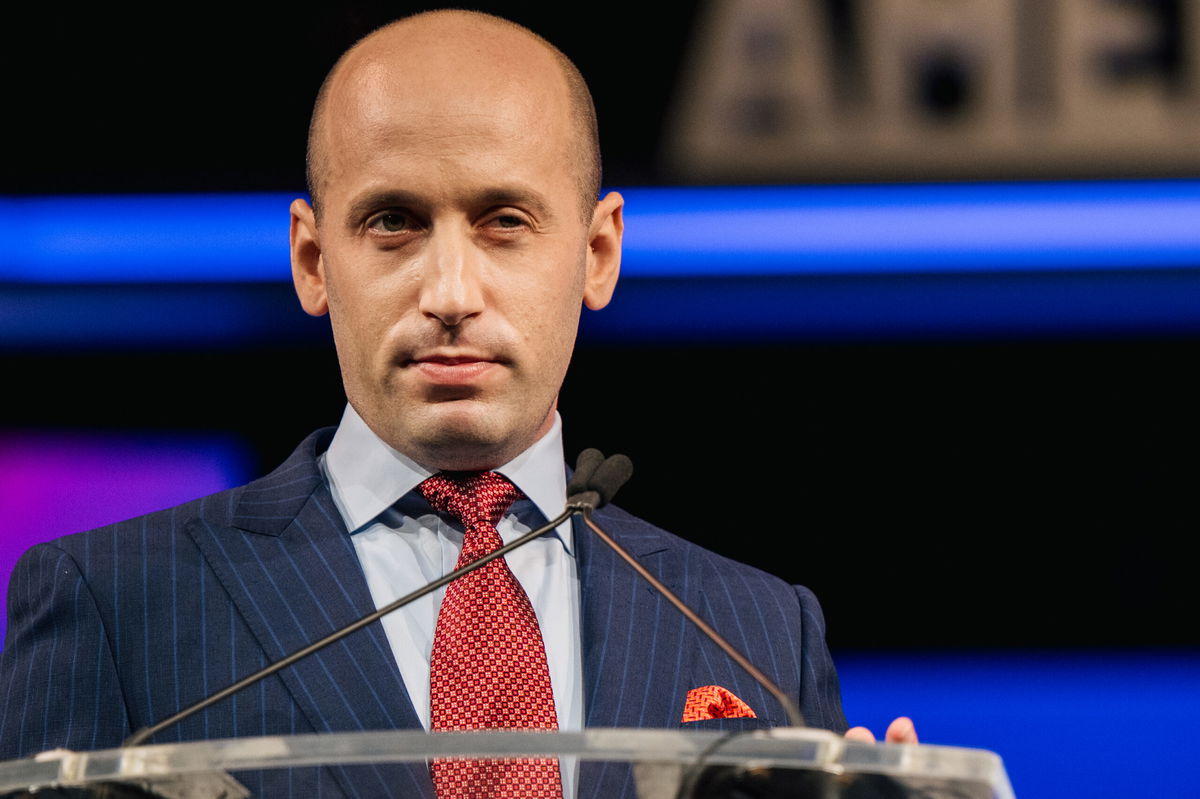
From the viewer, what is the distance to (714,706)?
1.62 meters

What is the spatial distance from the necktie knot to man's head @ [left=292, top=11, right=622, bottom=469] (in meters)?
0.02

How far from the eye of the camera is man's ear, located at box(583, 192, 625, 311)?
1.81 meters

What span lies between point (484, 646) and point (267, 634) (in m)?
0.21

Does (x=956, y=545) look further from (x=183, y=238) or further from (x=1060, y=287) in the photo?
(x=183, y=238)

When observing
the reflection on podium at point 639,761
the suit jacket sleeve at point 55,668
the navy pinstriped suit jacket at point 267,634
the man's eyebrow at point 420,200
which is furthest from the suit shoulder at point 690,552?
the reflection on podium at point 639,761

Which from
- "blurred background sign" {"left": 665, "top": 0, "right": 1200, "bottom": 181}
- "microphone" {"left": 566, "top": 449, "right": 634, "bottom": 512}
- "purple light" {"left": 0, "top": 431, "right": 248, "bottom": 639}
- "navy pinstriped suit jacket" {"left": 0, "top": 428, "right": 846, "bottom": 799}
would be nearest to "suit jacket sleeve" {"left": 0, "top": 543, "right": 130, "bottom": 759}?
"navy pinstriped suit jacket" {"left": 0, "top": 428, "right": 846, "bottom": 799}

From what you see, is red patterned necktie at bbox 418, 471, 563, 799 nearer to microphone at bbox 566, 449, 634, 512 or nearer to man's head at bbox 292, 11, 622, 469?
man's head at bbox 292, 11, 622, 469

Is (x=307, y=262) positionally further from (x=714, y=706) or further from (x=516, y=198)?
(x=714, y=706)

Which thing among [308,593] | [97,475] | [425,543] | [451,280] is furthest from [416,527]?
[97,475]

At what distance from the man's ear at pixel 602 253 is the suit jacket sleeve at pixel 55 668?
2.10ft

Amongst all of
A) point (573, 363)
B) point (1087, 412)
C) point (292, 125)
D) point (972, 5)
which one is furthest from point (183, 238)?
point (1087, 412)

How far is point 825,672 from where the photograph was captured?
5.78 feet

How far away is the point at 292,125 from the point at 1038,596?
5.01 feet

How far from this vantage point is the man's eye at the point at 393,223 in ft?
5.28
